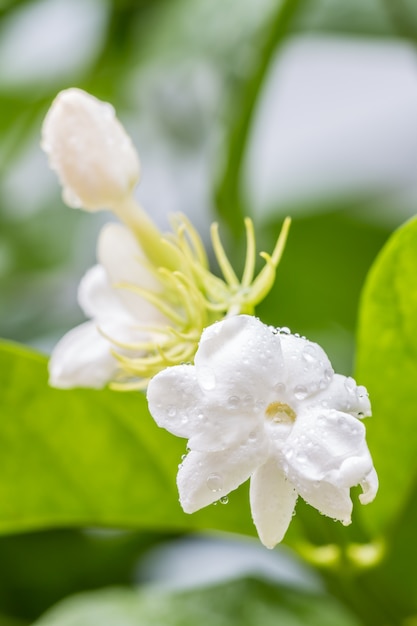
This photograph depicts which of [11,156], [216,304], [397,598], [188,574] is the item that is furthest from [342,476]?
[11,156]

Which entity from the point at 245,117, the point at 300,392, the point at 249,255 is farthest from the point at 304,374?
the point at 245,117

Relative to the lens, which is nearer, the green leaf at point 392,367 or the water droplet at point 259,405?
the water droplet at point 259,405

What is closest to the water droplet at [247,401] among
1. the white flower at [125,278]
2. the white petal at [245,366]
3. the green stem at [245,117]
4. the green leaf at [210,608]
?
the white petal at [245,366]

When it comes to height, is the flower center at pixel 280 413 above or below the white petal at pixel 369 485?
above

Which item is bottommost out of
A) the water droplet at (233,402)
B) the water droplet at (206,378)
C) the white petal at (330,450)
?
the white petal at (330,450)

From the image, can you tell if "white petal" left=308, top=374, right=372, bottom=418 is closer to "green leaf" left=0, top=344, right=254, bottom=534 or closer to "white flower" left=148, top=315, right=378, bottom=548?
"white flower" left=148, top=315, right=378, bottom=548

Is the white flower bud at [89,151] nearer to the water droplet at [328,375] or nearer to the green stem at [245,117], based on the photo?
the water droplet at [328,375]
